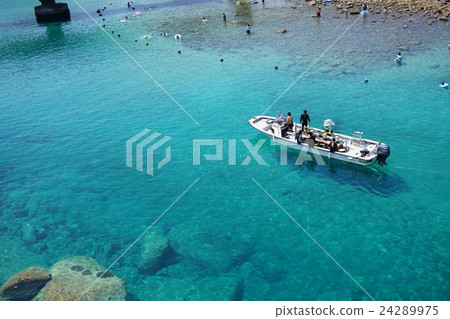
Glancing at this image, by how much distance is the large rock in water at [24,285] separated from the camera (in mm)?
24203

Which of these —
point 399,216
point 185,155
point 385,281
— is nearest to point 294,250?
point 385,281

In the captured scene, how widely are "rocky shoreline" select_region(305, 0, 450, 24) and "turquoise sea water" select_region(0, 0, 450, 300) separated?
688cm

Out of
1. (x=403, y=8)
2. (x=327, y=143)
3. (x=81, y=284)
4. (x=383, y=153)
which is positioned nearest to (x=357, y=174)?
(x=383, y=153)

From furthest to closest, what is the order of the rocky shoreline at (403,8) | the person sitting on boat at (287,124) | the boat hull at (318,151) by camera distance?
the rocky shoreline at (403,8)
the person sitting on boat at (287,124)
the boat hull at (318,151)

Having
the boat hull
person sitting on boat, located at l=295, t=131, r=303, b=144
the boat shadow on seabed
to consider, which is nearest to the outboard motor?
the boat hull

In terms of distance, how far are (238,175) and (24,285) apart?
732 inches

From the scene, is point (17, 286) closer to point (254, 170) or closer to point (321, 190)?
point (254, 170)

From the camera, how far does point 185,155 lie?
3816 centimetres

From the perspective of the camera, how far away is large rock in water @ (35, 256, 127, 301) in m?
23.8

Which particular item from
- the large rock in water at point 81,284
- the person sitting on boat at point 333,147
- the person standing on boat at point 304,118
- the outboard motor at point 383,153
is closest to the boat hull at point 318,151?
the person sitting on boat at point 333,147

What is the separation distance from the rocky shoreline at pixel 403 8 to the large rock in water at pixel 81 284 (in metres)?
72.1

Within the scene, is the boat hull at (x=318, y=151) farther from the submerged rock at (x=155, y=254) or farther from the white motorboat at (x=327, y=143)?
the submerged rock at (x=155, y=254)

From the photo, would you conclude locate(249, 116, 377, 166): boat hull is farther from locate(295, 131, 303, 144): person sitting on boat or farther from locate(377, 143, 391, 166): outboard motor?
locate(377, 143, 391, 166): outboard motor
